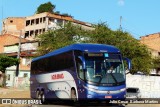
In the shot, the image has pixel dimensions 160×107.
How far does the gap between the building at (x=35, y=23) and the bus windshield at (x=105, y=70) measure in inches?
2535

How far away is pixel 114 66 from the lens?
71.6ft

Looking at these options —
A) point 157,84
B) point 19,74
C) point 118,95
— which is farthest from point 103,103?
point 19,74

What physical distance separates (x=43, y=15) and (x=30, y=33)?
9.64m

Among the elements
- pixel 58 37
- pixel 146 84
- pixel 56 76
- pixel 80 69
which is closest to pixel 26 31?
pixel 58 37

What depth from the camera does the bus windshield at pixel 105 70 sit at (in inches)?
833

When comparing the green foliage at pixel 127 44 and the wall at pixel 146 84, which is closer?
the wall at pixel 146 84

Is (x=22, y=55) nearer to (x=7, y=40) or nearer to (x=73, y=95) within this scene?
(x=7, y=40)

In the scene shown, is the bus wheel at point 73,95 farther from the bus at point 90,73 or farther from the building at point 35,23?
the building at point 35,23

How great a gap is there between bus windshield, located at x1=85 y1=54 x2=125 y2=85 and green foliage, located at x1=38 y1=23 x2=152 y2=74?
2865cm

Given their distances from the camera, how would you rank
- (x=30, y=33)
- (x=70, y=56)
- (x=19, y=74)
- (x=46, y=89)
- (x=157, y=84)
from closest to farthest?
(x=70, y=56) < (x=46, y=89) < (x=157, y=84) < (x=19, y=74) < (x=30, y=33)

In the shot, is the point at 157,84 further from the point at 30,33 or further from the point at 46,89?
the point at 30,33

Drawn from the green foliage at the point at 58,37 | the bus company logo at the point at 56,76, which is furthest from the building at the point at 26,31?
the bus company logo at the point at 56,76

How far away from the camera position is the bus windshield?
2116cm

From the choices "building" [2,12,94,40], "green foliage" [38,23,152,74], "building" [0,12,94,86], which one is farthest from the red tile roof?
"green foliage" [38,23,152,74]
